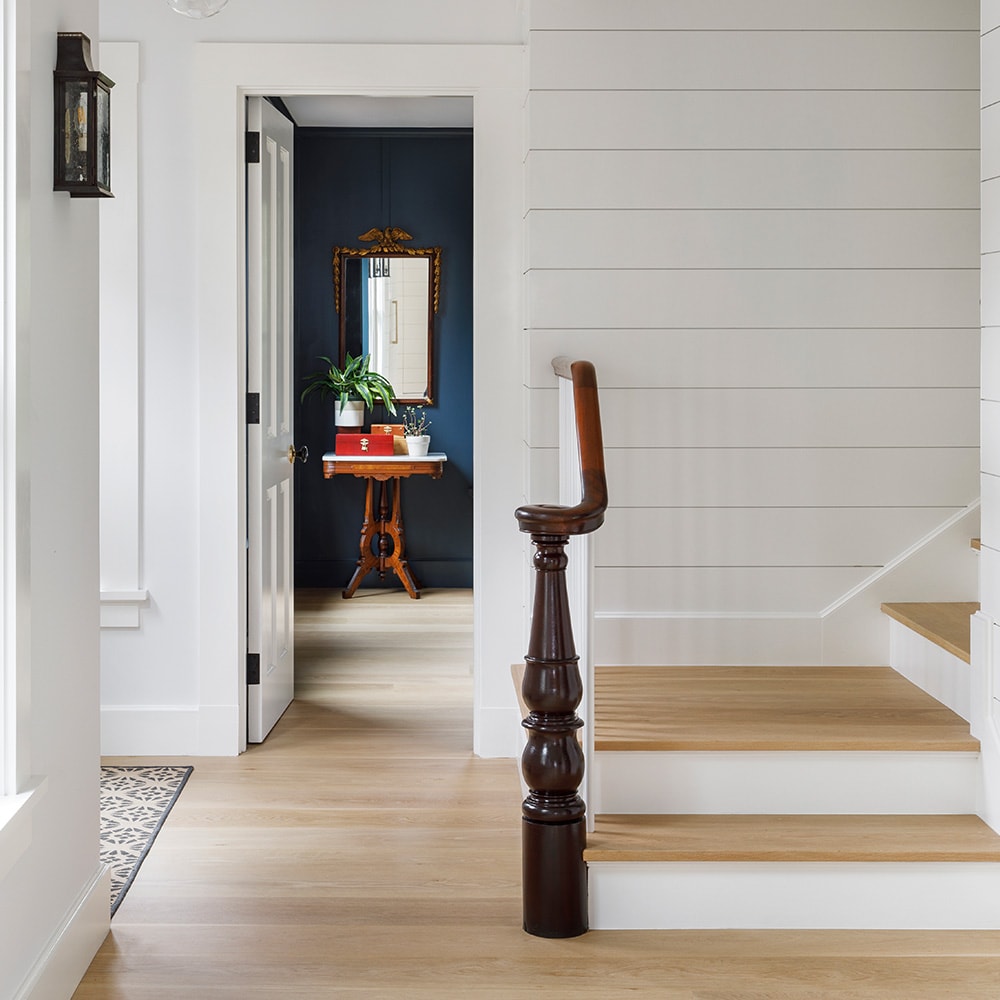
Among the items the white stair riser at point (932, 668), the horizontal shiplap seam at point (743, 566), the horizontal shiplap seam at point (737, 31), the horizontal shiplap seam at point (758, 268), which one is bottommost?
the white stair riser at point (932, 668)

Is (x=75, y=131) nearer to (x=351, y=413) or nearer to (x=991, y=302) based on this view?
(x=991, y=302)

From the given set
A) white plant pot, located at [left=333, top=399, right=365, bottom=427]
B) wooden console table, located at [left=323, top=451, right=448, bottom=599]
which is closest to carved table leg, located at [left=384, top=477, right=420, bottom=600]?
wooden console table, located at [left=323, top=451, right=448, bottom=599]

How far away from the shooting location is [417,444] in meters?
6.56

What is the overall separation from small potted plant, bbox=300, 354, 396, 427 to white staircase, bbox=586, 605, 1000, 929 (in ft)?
12.6

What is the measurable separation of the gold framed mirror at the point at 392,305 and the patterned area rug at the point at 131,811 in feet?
12.1

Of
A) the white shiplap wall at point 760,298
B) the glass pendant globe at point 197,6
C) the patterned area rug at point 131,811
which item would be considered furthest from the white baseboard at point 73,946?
the glass pendant globe at point 197,6

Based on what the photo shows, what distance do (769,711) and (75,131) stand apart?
209 cm

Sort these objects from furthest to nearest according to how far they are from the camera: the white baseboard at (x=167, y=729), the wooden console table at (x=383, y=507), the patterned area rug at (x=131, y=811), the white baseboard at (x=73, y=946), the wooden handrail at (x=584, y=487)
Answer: the wooden console table at (x=383, y=507) → the white baseboard at (x=167, y=729) → the patterned area rug at (x=131, y=811) → the wooden handrail at (x=584, y=487) → the white baseboard at (x=73, y=946)

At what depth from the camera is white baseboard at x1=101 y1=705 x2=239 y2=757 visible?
12.5 feet

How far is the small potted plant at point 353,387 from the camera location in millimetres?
6770

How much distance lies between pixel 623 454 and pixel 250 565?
1334 millimetres

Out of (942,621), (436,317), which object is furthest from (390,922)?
(436,317)

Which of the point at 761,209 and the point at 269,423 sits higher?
the point at 761,209

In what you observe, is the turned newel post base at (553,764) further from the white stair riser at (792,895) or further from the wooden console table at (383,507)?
the wooden console table at (383,507)
